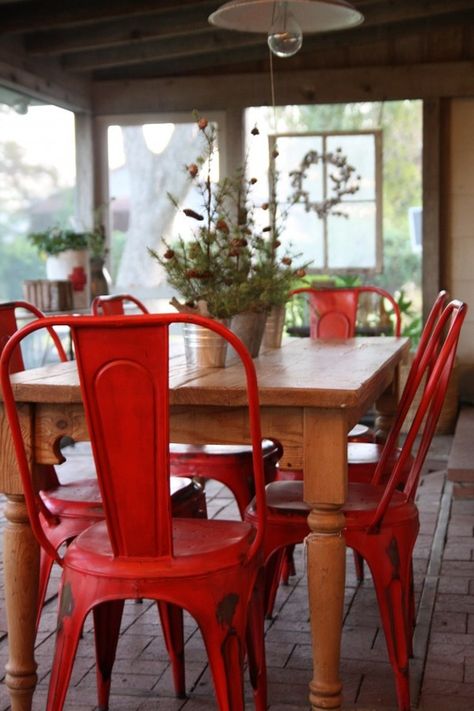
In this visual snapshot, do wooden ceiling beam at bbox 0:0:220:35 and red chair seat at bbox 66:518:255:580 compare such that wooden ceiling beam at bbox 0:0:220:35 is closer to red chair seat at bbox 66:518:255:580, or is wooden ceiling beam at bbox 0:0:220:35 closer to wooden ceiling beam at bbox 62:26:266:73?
wooden ceiling beam at bbox 62:26:266:73

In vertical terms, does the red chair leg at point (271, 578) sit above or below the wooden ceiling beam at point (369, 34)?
Answer: below

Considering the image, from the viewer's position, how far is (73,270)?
6188 mm

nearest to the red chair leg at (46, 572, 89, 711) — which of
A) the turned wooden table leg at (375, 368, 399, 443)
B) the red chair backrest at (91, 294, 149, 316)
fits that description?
the red chair backrest at (91, 294, 149, 316)

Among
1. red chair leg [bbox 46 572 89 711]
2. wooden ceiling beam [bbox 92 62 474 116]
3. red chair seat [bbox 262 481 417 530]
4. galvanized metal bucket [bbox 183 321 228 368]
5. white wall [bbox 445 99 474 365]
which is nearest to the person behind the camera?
red chair leg [bbox 46 572 89 711]

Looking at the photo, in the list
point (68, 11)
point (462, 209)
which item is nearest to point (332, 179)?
point (462, 209)

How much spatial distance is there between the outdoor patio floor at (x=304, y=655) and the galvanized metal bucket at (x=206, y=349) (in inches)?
32.1

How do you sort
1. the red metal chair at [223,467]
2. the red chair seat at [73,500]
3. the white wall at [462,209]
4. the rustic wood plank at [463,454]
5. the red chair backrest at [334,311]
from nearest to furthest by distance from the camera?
the red chair seat at [73,500] → the red metal chair at [223,467] → the rustic wood plank at [463,454] → the red chair backrest at [334,311] → the white wall at [462,209]

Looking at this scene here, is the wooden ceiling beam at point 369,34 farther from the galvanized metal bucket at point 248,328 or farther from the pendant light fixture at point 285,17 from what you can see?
the galvanized metal bucket at point 248,328

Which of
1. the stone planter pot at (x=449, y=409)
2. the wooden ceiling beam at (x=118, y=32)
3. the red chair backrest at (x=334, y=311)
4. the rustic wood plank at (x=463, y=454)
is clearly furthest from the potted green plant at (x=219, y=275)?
the stone planter pot at (x=449, y=409)

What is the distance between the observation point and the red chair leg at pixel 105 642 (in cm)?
248

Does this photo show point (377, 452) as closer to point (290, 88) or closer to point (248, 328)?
point (248, 328)

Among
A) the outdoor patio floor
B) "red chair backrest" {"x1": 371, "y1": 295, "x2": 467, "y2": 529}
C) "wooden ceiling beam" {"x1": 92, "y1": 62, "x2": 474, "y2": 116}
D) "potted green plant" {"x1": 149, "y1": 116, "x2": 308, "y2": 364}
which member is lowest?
the outdoor patio floor

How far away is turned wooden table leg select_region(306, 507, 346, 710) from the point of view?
227 centimetres

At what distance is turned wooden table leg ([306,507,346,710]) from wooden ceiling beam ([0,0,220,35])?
4007mm
